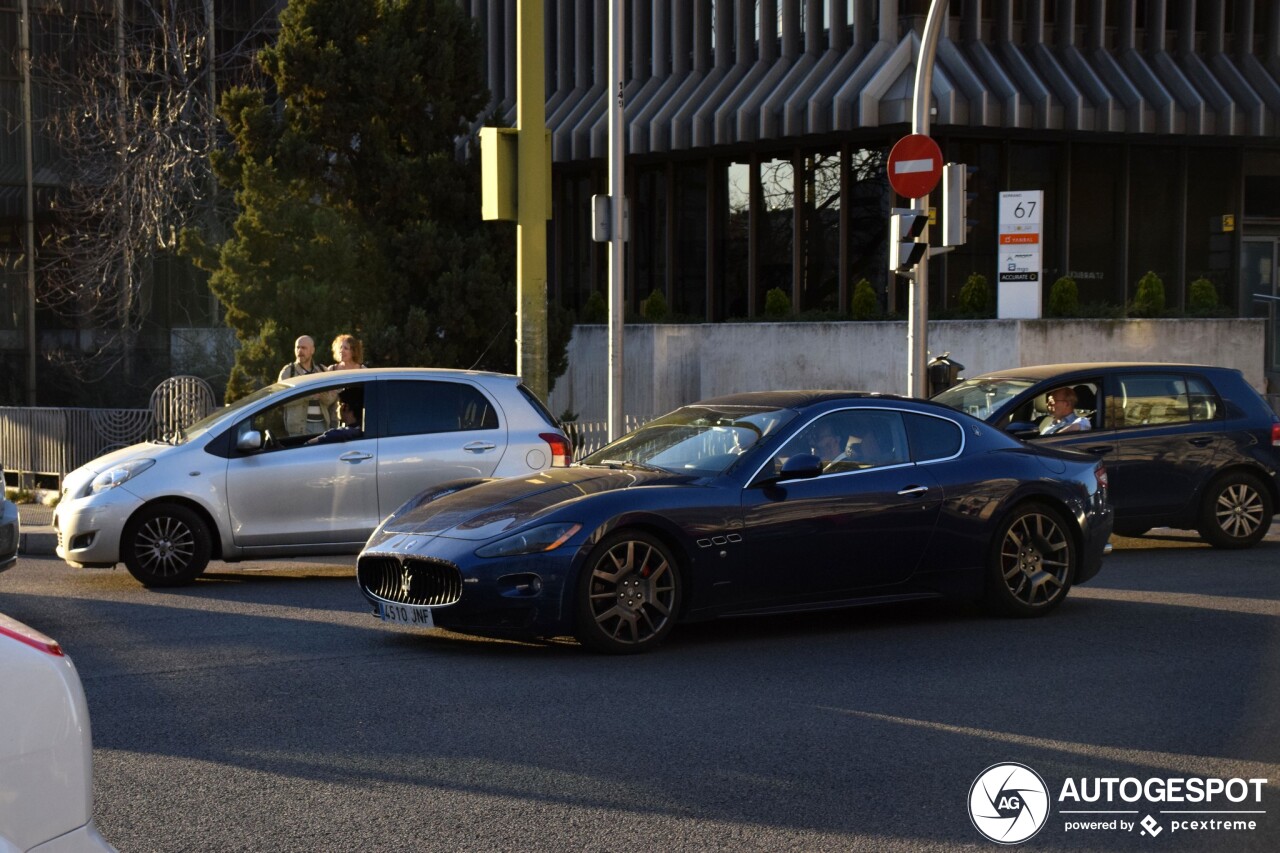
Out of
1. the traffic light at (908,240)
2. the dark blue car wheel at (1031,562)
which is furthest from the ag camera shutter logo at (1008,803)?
the traffic light at (908,240)

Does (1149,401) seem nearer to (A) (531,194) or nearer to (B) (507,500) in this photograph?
(A) (531,194)

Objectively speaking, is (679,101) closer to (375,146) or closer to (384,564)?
(375,146)

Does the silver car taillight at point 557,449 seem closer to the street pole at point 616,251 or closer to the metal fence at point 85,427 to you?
the street pole at point 616,251

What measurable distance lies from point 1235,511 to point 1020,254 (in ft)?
26.0

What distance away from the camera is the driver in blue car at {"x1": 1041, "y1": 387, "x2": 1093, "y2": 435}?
13305mm

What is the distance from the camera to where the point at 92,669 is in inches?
320

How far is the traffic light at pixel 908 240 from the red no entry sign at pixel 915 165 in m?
0.27

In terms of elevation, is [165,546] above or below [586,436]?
below

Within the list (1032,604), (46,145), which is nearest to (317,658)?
(1032,604)

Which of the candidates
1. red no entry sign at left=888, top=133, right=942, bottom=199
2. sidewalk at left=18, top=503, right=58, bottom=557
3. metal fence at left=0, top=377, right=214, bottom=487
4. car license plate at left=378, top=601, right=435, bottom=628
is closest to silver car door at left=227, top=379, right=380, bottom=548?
car license plate at left=378, top=601, right=435, bottom=628

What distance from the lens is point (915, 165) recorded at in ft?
52.5

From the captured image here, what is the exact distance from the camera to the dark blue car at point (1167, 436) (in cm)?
1320

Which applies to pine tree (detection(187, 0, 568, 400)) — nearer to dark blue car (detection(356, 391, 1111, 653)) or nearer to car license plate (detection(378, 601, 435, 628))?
dark blue car (detection(356, 391, 1111, 653))

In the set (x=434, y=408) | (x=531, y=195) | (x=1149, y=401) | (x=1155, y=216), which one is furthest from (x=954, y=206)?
(x=1155, y=216)
